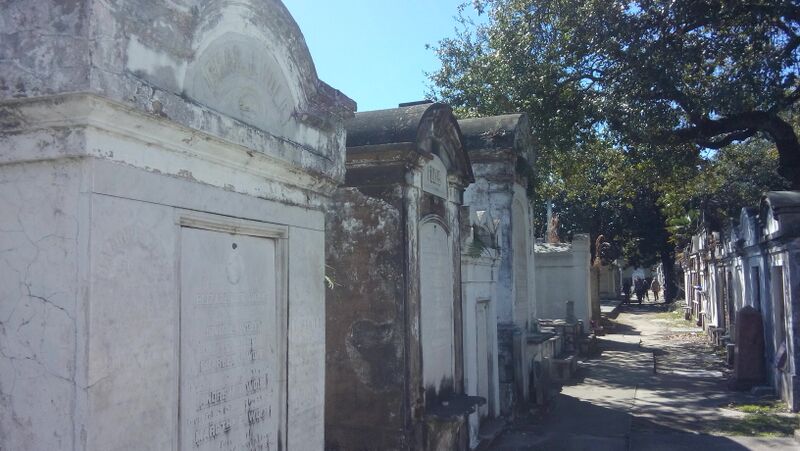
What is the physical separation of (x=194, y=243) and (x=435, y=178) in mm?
3964

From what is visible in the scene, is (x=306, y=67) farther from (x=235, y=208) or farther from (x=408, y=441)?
(x=408, y=441)

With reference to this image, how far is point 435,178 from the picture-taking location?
6793 millimetres

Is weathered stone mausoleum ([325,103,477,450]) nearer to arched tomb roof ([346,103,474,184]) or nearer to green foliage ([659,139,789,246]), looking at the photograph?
arched tomb roof ([346,103,474,184])

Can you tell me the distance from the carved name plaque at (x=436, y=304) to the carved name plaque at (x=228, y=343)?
9.07 ft

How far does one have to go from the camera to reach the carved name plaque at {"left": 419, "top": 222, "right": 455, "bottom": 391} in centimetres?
637

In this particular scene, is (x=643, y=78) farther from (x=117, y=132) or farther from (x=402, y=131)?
(x=117, y=132)

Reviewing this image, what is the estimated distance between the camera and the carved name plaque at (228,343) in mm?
3023

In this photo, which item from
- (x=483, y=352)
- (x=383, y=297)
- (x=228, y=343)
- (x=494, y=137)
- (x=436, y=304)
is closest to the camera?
(x=228, y=343)

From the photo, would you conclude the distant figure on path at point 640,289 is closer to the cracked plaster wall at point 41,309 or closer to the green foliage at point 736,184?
the green foliage at point 736,184

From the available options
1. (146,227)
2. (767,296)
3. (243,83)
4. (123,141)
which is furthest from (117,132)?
(767,296)

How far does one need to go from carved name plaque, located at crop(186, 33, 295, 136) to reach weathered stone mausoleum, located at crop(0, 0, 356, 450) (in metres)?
0.01

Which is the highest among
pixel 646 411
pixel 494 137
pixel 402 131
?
pixel 494 137

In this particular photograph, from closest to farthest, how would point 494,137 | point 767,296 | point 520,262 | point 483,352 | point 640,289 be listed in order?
point 483,352, point 494,137, point 520,262, point 767,296, point 640,289

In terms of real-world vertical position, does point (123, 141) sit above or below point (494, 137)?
below
